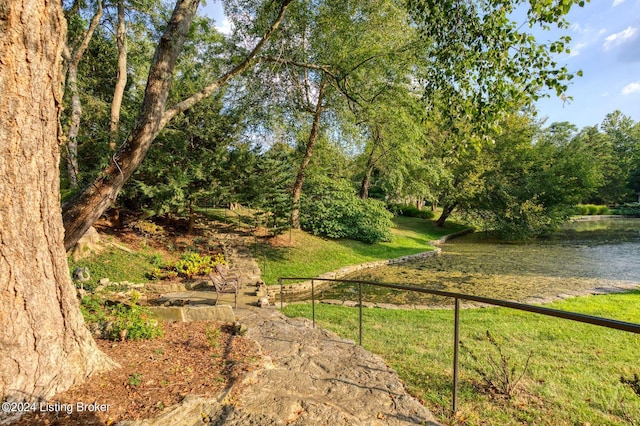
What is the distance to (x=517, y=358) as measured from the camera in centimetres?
423

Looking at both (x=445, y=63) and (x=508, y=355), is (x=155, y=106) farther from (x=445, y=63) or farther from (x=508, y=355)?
(x=508, y=355)

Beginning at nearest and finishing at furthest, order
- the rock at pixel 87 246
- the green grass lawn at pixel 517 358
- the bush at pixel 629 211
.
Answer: the green grass lawn at pixel 517 358 → the rock at pixel 87 246 → the bush at pixel 629 211

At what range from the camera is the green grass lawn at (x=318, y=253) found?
11305mm

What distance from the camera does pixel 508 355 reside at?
4.32m

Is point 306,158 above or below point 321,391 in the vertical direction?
above

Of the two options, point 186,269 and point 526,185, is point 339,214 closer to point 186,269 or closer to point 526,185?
point 186,269

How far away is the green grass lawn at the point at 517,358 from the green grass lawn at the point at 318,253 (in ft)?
12.6

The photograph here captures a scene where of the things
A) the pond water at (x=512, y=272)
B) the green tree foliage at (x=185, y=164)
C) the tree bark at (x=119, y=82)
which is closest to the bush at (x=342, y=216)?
the pond water at (x=512, y=272)

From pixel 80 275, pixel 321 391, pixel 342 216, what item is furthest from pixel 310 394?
pixel 342 216

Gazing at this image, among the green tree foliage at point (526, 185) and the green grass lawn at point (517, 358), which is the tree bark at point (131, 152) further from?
the green tree foliage at point (526, 185)

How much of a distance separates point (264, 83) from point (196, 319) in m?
7.44

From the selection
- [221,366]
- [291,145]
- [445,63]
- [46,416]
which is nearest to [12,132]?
[46,416]

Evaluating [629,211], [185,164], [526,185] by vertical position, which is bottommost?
[629,211]

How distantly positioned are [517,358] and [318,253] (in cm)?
945
